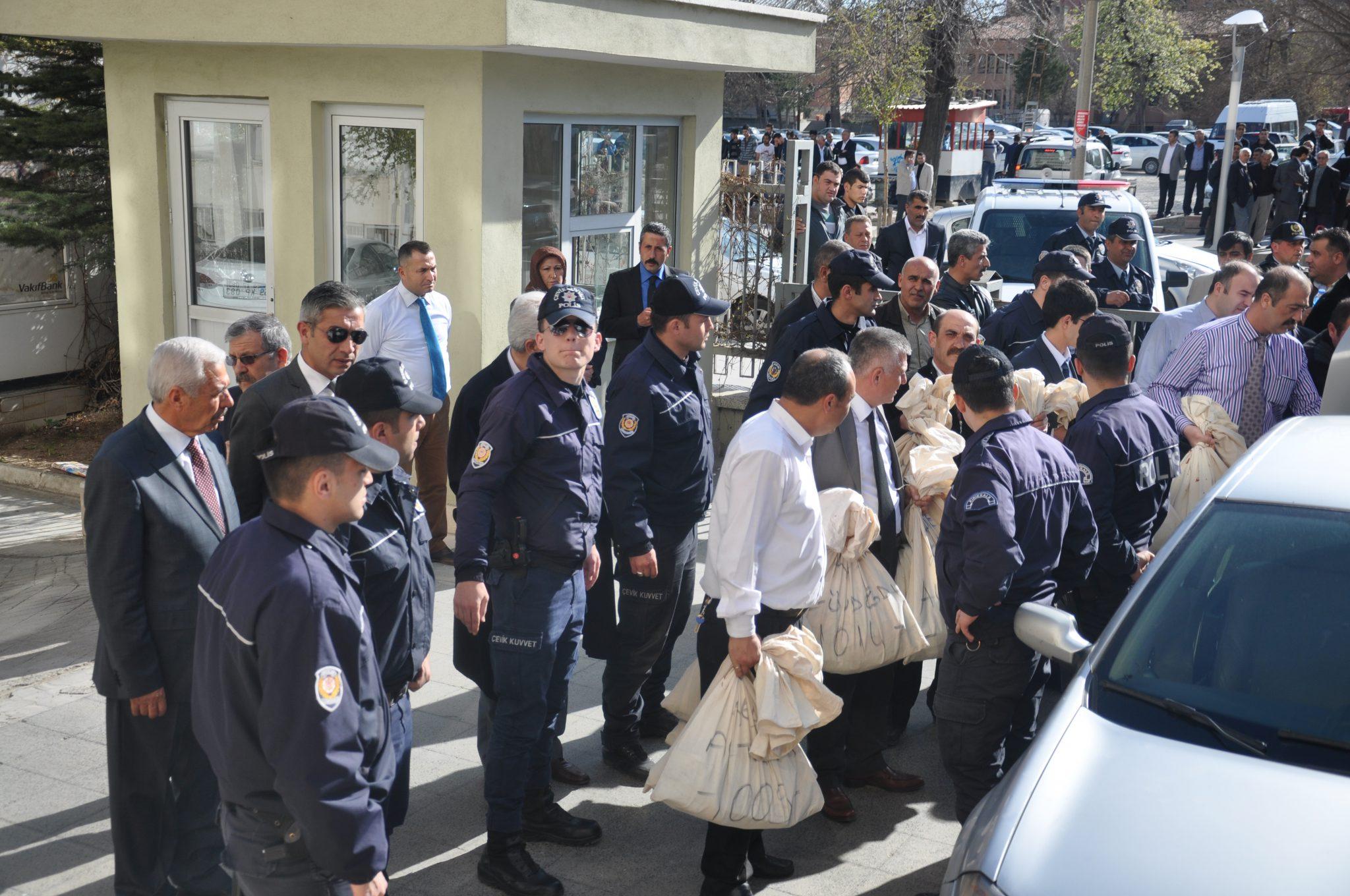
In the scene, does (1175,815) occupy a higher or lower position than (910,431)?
lower

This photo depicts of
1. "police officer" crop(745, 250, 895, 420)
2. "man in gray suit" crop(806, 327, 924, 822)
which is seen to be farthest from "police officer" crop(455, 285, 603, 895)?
"police officer" crop(745, 250, 895, 420)

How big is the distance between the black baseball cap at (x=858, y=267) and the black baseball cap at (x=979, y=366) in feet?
4.45

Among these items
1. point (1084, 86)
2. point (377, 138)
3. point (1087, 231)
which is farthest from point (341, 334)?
point (1084, 86)

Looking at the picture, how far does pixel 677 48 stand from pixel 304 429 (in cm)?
621

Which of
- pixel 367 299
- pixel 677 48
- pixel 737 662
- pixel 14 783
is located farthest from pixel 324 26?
pixel 737 662

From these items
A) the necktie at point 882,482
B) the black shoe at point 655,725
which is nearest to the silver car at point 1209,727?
the necktie at point 882,482

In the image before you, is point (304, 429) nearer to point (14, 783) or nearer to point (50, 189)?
point (14, 783)

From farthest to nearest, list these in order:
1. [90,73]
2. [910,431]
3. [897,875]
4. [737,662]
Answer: [90,73] < [910,431] < [897,875] < [737,662]

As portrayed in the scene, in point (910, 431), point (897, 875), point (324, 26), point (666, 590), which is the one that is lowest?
point (897, 875)

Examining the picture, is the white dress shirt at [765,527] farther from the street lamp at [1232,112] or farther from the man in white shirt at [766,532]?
the street lamp at [1232,112]

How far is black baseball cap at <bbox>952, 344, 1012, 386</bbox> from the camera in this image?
439 centimetres

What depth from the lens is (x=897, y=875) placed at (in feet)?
15.0

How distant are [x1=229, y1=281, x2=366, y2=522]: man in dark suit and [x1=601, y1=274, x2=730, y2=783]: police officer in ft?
3.60

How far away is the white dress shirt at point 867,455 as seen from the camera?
197 inches
